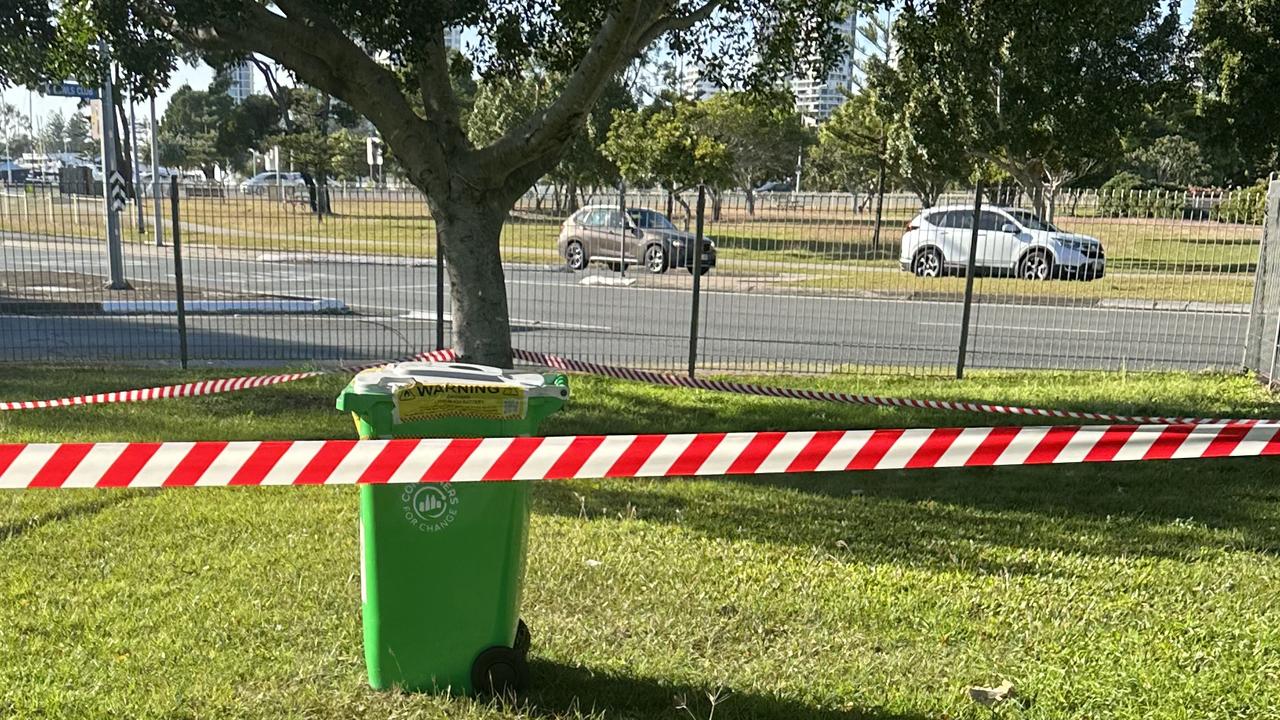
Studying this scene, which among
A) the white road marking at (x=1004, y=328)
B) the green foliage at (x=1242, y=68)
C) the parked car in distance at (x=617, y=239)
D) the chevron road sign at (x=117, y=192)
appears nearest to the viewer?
the white road marking at (x=1004, y=328)

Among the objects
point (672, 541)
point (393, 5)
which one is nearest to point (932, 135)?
point (393, 5)

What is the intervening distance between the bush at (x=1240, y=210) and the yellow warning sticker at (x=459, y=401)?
9.49 metres

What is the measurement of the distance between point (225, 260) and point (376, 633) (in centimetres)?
1108

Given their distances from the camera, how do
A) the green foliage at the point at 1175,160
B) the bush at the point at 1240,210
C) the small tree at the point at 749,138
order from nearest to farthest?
the bush at the point at 1240,210, the small tree at the point at 749,138, the green foliage at the point at 1175,160

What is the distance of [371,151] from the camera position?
41438mm

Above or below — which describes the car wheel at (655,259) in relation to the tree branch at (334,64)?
below

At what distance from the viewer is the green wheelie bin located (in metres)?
3.31

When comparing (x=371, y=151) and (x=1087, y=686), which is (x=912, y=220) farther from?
(x=371, y=151)

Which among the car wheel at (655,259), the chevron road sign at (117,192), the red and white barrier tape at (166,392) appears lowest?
the red and white barrier tape at (166,392)

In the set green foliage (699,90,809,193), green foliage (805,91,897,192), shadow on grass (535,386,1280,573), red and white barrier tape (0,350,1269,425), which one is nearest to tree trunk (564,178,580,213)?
green foliage (699,90,809,193)

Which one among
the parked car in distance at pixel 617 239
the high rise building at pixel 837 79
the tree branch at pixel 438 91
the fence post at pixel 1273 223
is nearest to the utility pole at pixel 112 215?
the parked car in distance at pixel 617 239

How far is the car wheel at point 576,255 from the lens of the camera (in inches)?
806

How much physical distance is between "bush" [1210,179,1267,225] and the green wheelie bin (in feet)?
30.8

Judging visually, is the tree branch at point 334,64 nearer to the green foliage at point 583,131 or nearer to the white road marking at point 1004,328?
the white road marking at point 1004,328
